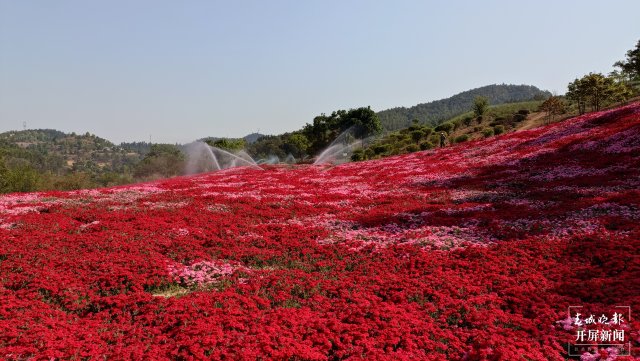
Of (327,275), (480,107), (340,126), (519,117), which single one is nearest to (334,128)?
(340,126)

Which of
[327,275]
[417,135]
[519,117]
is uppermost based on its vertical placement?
[519,117]

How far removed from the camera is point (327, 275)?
13016mm

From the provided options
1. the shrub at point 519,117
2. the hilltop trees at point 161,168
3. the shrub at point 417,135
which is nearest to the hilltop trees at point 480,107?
the shrub at point 519,117

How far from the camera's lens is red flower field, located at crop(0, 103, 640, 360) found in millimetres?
8547

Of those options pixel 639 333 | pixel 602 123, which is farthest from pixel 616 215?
pixel 602 123

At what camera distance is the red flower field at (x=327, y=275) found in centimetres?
855

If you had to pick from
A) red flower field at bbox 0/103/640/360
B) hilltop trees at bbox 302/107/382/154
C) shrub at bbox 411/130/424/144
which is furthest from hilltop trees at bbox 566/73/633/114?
hilltop trees at bbox 302/107/382/154

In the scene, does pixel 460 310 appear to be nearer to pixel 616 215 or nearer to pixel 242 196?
pixel 616 215

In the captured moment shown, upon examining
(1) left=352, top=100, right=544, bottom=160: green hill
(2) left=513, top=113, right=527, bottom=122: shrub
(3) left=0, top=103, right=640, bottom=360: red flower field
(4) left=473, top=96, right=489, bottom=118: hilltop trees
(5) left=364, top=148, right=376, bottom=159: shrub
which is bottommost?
(3) left=0, top=103, right=640, bottom=360: red flower field

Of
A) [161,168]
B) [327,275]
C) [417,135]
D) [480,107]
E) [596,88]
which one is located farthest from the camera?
[480,107]

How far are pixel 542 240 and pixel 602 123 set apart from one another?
3484 centimetres

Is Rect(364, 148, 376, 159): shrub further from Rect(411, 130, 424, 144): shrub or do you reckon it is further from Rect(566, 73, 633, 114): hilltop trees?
Rect(566, 73, 633, 114): hilltop trees

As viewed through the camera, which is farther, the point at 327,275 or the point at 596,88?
the point at 596,88

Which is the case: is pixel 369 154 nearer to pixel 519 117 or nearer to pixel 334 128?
pixel 334 128
